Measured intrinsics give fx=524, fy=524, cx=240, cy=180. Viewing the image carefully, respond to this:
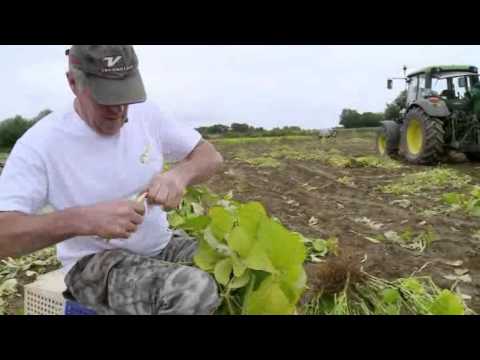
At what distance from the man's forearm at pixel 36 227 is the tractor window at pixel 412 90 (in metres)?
10.9

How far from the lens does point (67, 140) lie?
1950mm

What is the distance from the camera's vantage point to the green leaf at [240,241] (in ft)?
6.34

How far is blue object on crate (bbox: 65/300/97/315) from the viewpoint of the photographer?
202cm

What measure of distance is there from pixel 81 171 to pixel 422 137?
29.2 feet

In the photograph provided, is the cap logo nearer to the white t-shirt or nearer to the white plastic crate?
the white t-shirt

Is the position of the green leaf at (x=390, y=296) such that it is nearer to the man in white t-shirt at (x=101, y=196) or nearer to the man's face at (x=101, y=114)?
the man in white t-shirt at (x=101, y=196)

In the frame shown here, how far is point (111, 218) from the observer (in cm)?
172

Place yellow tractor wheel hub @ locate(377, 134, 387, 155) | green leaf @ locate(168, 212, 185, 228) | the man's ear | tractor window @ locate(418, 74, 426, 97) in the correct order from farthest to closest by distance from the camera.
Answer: yellow tractor wheel hub @ locate(377, 134, 387, 155), tractor window @ locate(418, 74, 426, 97), green leaf @ locate(168, 212, 185, 228), the man's ear

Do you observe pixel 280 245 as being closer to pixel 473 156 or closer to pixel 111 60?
pixel 111 60

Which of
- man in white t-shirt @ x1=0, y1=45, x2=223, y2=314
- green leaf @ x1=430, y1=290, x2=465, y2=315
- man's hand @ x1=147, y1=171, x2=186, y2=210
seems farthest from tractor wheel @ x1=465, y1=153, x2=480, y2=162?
man in white t-shirt @ x1=0, y1=45, x2=223, y2=314

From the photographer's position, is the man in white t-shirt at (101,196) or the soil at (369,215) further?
the soil at (369,215)

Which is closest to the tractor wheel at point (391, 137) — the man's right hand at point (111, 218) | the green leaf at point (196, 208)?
the green leaf at point (196, 208)

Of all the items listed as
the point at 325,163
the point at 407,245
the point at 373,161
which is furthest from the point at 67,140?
the point at 325,163

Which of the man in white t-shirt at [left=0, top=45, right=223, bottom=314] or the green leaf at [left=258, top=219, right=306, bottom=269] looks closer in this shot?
the man in white t-shirt at [left=0, top=45, right=223, bottom=314]
